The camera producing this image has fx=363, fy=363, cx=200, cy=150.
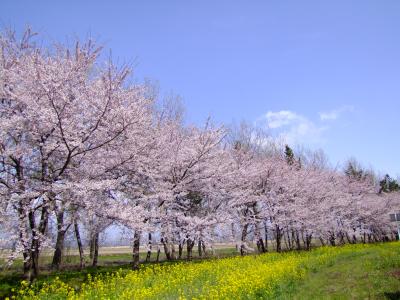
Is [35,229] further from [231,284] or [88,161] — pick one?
[231,284]

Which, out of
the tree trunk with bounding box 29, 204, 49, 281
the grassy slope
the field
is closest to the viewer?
the field

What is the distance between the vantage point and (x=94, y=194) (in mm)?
12758

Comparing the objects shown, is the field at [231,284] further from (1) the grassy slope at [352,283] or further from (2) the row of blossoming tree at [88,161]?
(2) the row of blossoming tree at [88,161]

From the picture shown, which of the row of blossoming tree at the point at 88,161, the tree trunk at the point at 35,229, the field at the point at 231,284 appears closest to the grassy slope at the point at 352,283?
the field at the point at 231,284

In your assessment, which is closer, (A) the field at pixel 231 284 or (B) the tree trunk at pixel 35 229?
(A) the field at pixel 231 284

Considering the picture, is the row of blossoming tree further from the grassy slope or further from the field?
the grassy slope

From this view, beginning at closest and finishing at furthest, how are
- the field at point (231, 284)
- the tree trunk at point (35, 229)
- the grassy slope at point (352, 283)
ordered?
the field at point (231, 284) < the tree trunk at point (35, 229) < the grassy slope at point (352, 283)

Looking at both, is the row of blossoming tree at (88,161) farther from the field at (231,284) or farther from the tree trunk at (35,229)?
the field at (231,284)

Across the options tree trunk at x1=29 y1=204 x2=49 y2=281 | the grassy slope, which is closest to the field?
the grassy slope

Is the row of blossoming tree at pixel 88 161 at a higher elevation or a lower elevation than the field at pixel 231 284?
higher

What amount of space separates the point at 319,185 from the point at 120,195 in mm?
27849

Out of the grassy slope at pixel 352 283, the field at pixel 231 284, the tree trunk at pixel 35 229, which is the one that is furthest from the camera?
the grassy slope at pixel 352 283

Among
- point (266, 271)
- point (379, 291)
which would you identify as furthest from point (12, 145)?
point (379, 291)

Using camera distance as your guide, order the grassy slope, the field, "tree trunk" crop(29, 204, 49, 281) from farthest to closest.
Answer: the grassy slope < "tree trunk" crop(29, 204, 49, 281) < the field
